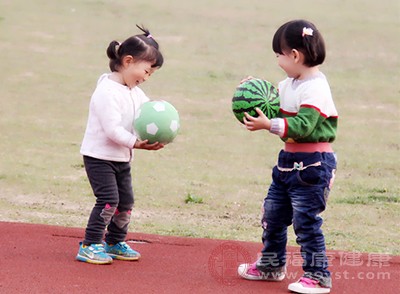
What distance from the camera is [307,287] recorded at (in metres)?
5.79

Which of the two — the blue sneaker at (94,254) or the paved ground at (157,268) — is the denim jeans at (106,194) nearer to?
the blue sneaker at (94,254)

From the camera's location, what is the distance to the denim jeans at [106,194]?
6.34 metres

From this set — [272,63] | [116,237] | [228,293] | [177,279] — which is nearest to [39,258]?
[116,237]

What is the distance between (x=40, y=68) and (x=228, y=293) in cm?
1542

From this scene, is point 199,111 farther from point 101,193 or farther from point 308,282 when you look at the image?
point 308,282

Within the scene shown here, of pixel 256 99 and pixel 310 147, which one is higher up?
pixel 256 99

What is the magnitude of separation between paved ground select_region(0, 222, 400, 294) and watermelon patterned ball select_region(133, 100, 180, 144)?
960 mm

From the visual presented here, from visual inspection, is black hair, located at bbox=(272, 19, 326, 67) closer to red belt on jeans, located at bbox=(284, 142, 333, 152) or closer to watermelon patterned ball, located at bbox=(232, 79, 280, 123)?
watermelon patterned ball, located at bbox=(232, 79, 280, 123)

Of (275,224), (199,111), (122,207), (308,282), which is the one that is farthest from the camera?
(199,111)

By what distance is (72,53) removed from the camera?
22.6 meters

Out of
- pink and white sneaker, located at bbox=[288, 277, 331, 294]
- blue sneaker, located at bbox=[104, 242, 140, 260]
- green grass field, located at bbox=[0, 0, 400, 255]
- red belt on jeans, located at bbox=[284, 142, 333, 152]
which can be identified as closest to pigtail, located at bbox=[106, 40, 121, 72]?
blue sneaker, located at bbox=[104, 242, 140, 260]

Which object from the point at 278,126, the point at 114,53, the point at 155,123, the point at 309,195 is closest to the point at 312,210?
the point at 309,195

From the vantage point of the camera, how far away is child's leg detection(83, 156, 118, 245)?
6.33 metres

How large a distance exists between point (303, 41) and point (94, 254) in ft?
7.00
